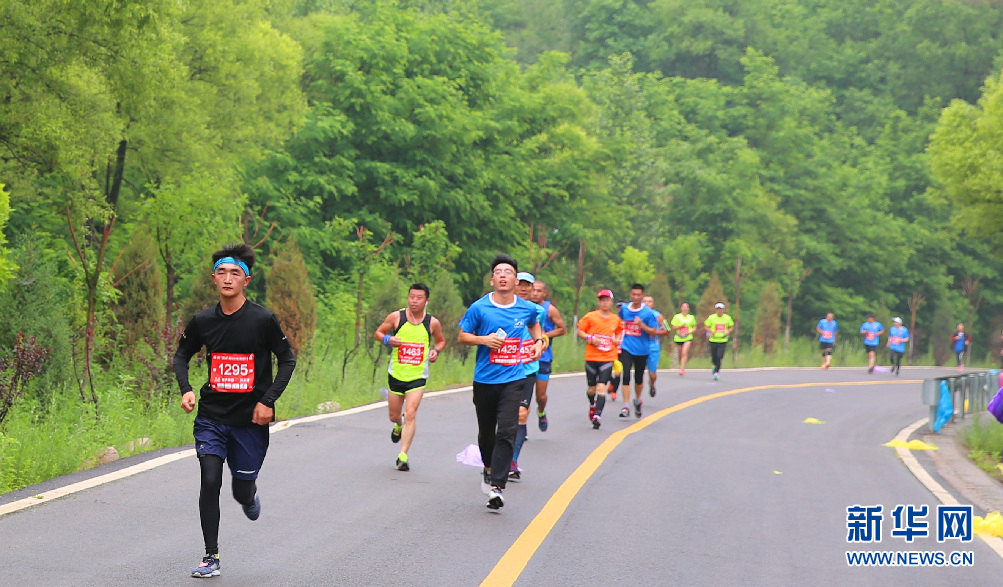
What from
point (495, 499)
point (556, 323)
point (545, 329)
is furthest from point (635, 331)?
point (495, 499)

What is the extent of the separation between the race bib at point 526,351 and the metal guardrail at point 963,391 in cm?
1064

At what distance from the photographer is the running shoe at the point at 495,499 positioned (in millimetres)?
8984

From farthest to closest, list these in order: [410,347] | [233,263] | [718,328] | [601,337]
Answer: [718,328] → [601,337] → [410,347] → [233,263]

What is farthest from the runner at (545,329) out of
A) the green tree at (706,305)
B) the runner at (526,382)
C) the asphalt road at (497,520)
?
the green tree at (706,305)

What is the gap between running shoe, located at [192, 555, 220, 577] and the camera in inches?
258

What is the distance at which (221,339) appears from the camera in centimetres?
687

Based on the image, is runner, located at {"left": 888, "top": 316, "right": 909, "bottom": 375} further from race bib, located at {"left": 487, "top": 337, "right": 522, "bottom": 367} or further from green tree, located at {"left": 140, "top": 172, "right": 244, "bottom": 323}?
race bib, located at {"left": 487, "top": 337, "right": 522, "bottom": 367}

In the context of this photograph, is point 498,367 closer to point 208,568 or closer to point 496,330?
point 496,330

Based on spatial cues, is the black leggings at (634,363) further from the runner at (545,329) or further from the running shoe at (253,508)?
the running shoe at (253,508)

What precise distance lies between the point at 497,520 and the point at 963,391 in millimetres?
14445

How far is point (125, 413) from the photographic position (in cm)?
1370

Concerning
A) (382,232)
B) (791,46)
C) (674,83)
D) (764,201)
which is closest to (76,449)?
(382,232)

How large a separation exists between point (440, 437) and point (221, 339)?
23.0 feet

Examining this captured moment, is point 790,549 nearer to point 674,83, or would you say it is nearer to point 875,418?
point 875,418
